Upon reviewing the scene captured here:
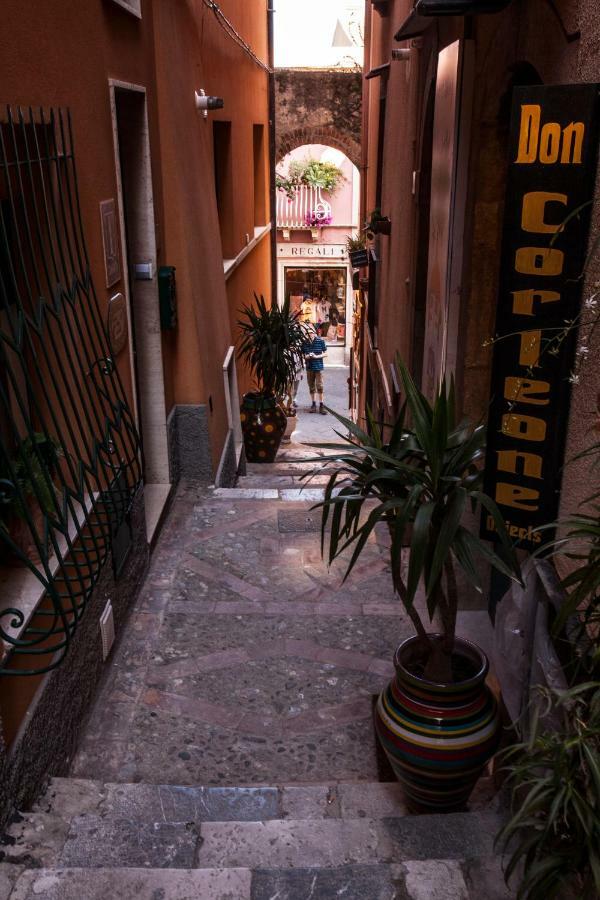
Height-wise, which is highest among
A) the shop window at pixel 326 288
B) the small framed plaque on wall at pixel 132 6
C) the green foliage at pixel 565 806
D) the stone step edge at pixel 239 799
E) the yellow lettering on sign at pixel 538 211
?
the small framed plaque on wall at pixel 132 6

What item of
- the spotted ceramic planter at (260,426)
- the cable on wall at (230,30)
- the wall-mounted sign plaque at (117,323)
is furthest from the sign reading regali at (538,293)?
the spotted ceramic planter at (260,426)

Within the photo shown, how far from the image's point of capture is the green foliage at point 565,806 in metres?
2.07

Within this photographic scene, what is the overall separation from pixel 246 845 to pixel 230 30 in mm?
10020

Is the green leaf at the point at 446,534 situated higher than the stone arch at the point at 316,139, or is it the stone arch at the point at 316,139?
the stone arch at the point at 316,139

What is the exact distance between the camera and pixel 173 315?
6.53 metres

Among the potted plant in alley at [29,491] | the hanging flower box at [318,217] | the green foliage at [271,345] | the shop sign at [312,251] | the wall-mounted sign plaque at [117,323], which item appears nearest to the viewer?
the potted plant in alley at [29,491]

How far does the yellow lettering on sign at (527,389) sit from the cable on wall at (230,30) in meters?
6.76

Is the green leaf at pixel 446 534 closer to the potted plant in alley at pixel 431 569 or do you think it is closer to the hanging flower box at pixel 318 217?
the potted plant in alley at pixel 431 569

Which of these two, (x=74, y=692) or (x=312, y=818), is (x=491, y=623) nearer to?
(x=312, y=818)

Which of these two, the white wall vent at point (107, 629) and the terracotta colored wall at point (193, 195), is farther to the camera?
the terracotta colored wall at point (193, 195)

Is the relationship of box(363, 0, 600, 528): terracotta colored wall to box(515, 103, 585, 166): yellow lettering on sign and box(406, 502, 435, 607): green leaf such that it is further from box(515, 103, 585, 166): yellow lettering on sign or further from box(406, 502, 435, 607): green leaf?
box(406, 502, 435, 607): green leaf

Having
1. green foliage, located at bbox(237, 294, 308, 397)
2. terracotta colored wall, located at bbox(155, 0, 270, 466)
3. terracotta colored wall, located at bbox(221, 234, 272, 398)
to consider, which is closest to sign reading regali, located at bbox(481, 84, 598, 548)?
terracotta colored wall, located at bbox(155, 0, 270, 466)

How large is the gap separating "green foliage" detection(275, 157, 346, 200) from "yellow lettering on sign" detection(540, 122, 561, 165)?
24058 millimetres

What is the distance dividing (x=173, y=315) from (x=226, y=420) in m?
2.24
